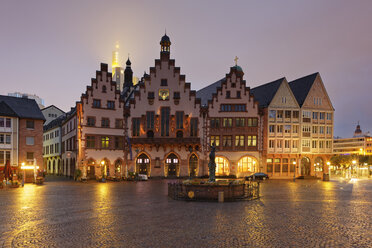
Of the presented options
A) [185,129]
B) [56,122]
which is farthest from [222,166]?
[56,122]

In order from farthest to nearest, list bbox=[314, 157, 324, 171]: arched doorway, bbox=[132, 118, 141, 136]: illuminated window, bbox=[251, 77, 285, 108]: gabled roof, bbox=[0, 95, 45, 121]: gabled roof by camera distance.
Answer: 1. bbox=[314, 157, 324, 171]: arched doorway
2. bbox=[251, 77, 285, 108]: gabled roof
3. bbox=[132, 118, 141, 136]: illuminated window
4. bbox=[0, 95, 45, 121]: gabled roof

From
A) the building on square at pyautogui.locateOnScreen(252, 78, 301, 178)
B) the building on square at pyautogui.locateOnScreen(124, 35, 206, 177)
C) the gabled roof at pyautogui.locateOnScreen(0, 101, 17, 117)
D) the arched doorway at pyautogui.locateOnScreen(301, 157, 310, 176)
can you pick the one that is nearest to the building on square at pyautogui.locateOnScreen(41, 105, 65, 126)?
the gabled roof at pyautogui.locateOnScreen(0, 101, 17, 117)

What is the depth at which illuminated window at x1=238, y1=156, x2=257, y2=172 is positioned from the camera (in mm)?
57938

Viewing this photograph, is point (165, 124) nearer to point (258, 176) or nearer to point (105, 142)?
point (105, 142)

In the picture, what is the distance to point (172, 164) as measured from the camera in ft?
186

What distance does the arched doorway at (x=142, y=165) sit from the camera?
56.1m

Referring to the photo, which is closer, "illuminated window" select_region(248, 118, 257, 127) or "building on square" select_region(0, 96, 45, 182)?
"building on square" select_region(0, 96, 45, 182)

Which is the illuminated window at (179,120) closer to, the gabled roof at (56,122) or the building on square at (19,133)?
the building on square at (19,133)

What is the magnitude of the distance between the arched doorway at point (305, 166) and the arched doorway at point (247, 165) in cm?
986

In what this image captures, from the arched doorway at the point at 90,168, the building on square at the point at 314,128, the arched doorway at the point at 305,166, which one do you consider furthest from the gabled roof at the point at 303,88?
the arched doorway at the point at 90,168

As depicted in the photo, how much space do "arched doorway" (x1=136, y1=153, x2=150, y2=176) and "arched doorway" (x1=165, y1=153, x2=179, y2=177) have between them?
11.4 feet

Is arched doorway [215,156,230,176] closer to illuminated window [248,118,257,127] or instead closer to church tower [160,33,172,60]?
illuminated window [248,118,257,127]

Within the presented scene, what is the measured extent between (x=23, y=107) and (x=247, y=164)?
41.5m

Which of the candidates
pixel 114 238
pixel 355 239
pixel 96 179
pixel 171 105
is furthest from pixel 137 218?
pixel 171 105
